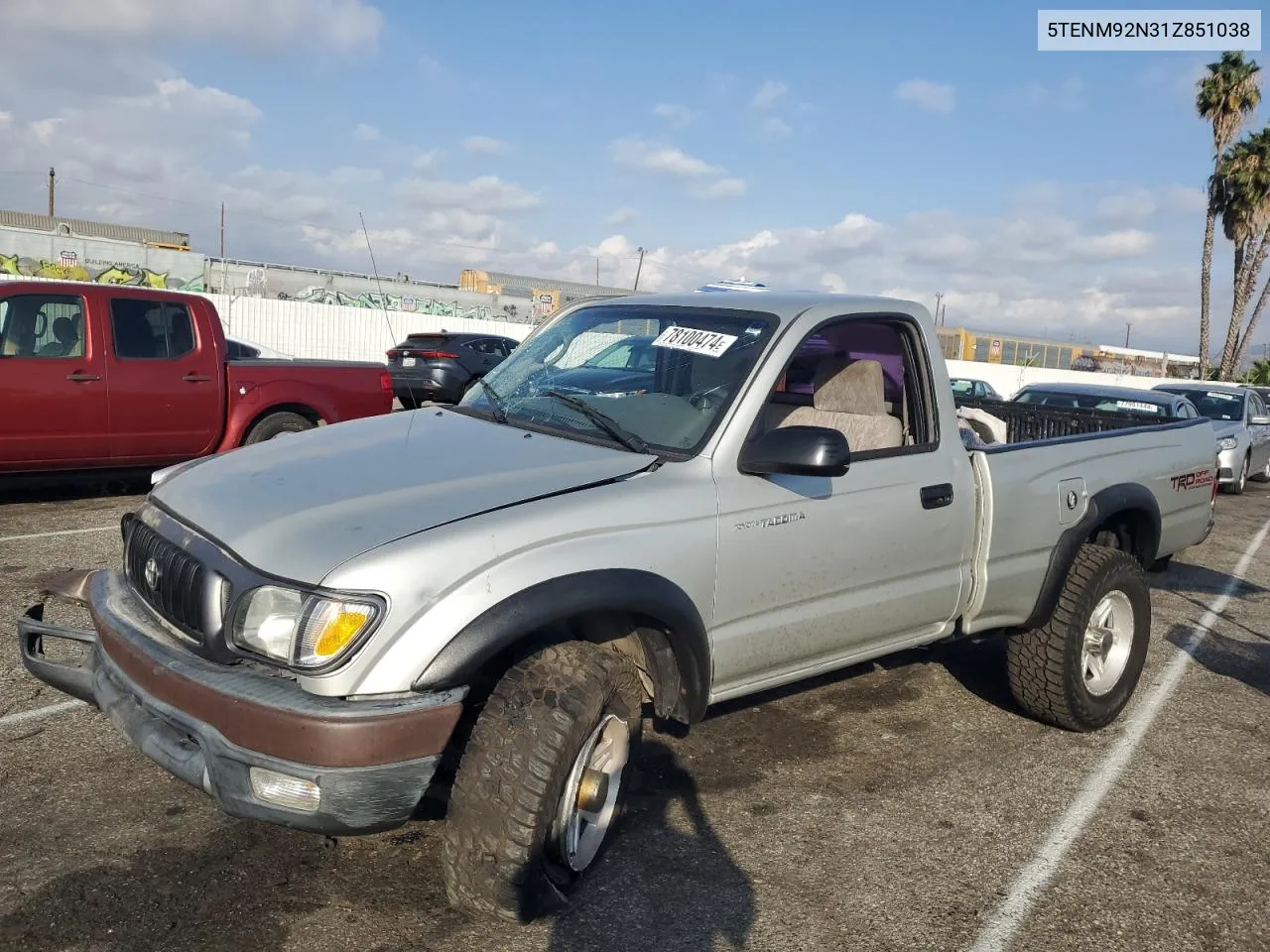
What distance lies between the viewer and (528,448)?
A: 11.3 feet

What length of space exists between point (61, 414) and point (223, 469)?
17.8 feet

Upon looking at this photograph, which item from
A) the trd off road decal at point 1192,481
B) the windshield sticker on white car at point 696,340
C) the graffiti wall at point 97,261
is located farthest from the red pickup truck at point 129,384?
the graffiti wall at point 97,261

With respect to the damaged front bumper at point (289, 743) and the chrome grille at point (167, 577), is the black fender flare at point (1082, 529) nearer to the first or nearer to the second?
the damaged front bumper at point (289, 743)

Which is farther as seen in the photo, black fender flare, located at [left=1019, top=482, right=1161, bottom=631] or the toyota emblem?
black fender flare, located at [left=1019, top=482, right=1161, bottom=631]

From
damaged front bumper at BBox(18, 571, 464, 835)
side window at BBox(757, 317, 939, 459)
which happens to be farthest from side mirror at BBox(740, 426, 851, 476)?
damaged front bumper at BBox(18, 571, 464, 835)

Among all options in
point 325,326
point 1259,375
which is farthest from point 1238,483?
point 1259,375

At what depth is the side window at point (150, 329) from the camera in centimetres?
838

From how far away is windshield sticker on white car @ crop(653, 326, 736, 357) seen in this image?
376 centimetres

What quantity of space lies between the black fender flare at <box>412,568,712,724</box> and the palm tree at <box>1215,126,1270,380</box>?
3560 centimetres

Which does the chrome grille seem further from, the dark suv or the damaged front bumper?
the dark suv

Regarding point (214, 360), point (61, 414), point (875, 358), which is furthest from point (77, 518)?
point (875, 358)

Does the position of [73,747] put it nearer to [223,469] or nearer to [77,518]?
[223,469]

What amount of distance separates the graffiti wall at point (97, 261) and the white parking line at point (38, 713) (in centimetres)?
2628

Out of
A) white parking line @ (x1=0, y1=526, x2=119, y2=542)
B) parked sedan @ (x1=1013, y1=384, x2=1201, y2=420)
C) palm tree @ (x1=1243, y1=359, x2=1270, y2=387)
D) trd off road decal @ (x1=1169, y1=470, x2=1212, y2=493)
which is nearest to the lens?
trd off road decal @ (x1=1169, y1=470, x2=1212, y2=493)
